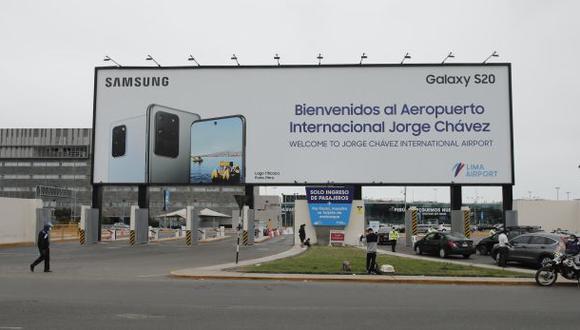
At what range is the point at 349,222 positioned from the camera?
3944 cm

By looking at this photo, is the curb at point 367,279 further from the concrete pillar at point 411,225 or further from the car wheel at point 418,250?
the concrete pillar at point 411,225

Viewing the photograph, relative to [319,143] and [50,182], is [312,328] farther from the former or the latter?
[50,182]

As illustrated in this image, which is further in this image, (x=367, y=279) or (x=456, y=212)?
(x=456, y=212)

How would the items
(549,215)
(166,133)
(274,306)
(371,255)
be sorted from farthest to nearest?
(549,215) < (166,133) < (371,255) < (274,306)

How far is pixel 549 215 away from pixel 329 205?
2202 centimetres

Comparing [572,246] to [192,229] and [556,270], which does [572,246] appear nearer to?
[556,270]

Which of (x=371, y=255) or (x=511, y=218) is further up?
(x=511, y=218)

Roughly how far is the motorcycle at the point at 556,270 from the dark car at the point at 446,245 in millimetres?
11955

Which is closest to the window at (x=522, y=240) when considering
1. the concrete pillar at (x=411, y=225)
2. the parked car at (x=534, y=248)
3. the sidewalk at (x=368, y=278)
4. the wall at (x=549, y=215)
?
the parked car at (x=534, y=248)

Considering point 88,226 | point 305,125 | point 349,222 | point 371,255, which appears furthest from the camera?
point 88,226

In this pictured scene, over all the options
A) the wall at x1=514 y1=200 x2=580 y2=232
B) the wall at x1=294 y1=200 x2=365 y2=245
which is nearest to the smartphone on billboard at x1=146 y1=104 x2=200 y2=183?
the wall at x1=294 y1=200 x2=365 y2=245

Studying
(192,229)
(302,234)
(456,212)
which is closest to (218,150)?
(192,229)

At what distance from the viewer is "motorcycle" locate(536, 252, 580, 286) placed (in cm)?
1761

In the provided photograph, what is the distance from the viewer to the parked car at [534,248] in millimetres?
23078
